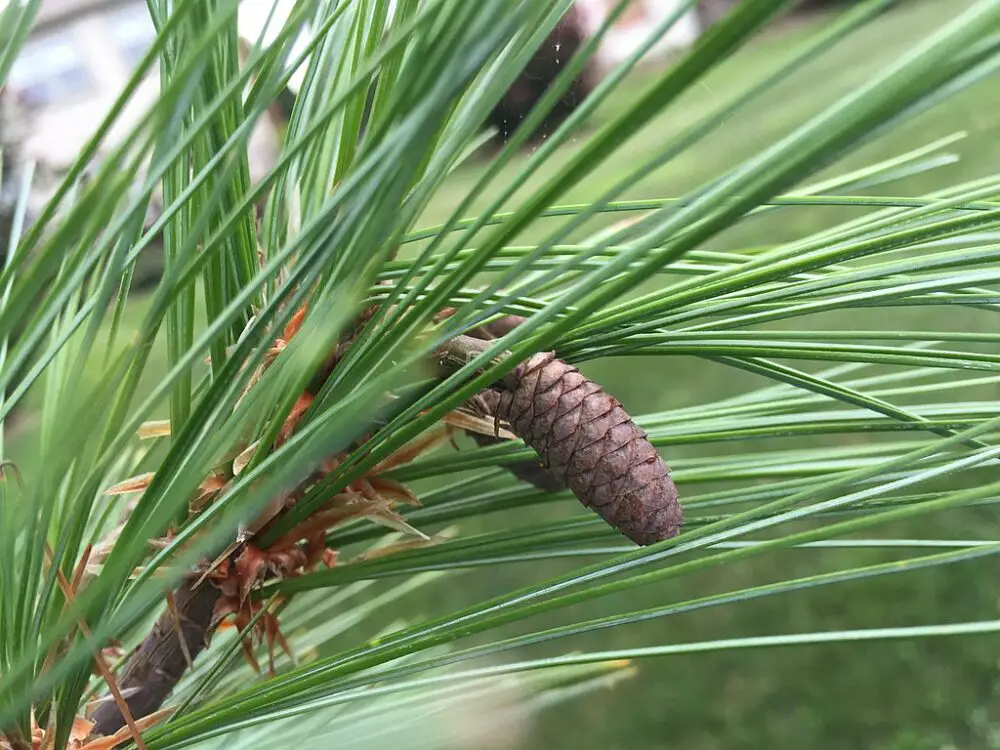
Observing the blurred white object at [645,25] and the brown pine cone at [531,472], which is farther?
the brown pine cone at [531,472]

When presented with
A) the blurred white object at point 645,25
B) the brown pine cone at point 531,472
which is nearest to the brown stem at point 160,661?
the brown pine cone at point 531,472

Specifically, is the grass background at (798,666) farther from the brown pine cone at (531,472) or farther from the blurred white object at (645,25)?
the brown pine cone at (531,472)

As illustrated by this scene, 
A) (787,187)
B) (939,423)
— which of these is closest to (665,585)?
(939,423)


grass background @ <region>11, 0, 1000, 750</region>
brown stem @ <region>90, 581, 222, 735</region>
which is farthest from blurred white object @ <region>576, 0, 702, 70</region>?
brown stem @ <region>90, 581, 222, 735</region>

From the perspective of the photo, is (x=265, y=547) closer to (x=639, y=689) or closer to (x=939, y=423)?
(x=939, y=423)

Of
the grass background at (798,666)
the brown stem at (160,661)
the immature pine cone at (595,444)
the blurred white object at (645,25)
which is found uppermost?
the blurred white object at (645,25)

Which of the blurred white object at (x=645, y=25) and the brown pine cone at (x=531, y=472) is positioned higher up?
the blurred white object at (x=645, y=25)

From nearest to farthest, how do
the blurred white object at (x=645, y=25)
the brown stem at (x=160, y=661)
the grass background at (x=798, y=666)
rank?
the blurred white object at (x=645, y=25)
the brown stem at (x=160, y=661)
the grass background at (x=798, y=666)
